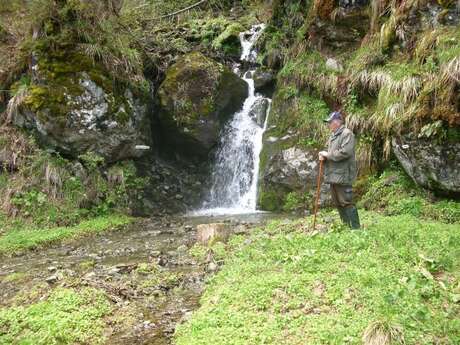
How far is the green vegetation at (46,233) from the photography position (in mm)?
11038

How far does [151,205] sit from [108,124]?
112 inches

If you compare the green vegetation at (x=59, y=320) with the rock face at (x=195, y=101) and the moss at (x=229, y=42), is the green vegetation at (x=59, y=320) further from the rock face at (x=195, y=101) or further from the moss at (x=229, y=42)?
the moss at (x=229, y=42)

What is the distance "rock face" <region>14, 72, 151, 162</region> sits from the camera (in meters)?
13.4

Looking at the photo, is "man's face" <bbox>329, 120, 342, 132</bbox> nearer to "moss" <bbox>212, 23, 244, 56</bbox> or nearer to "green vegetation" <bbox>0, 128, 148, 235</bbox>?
"green vegetation" <bbox>0, 128, 148, 235</bbox>

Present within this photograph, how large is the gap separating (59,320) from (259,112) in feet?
38.4

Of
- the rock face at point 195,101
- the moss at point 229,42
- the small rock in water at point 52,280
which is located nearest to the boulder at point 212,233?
the small rock in water at point 52,280

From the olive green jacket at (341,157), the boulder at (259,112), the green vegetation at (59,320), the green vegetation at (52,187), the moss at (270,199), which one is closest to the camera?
the green vegetation at (59,320)

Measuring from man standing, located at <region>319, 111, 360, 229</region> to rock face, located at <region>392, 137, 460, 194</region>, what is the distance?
306 cm

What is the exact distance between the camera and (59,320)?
5.79 metres

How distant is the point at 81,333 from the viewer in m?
5.64

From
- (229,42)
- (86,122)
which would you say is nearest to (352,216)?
(86,122)

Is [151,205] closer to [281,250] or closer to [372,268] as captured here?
[281,250]

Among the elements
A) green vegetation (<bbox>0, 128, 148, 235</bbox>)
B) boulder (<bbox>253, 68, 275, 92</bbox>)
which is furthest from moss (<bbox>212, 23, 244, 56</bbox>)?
green vegetation (<bbox>0, 128, 148, 235</bbox>)

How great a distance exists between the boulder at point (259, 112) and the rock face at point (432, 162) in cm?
625
